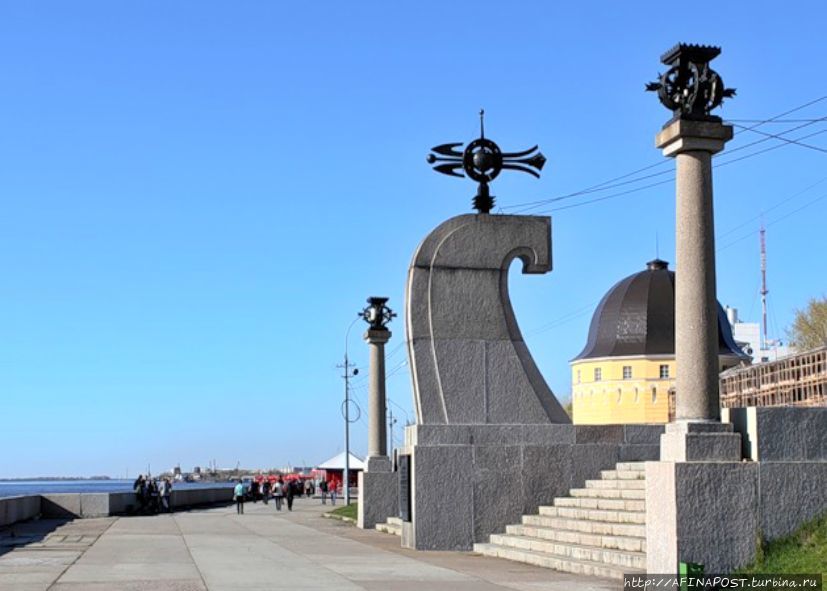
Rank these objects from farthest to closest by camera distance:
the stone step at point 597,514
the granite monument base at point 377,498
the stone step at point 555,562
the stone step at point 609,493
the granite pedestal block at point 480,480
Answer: the granite monument base at point 377,498
the granite pedestal block at point 480,480
the stone step at point 609,493
the stone step at point 597,514
the stone step at point 555,562

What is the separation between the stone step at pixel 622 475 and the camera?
1878cm

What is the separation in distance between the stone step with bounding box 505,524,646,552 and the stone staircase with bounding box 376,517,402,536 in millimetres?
7076

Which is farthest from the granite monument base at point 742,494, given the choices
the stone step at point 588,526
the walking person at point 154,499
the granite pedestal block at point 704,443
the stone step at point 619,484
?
the walking person at point 154,499

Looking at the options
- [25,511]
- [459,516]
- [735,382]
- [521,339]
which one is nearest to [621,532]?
[459,516]

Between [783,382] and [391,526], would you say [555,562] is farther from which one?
[783,382]

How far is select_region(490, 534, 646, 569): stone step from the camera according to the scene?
14826 mm

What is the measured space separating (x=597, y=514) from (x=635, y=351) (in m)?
61.3

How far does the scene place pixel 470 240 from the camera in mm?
21797

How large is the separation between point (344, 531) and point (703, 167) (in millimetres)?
17015

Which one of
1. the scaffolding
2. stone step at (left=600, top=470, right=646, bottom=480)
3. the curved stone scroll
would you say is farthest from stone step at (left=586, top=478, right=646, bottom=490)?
the scaffolding

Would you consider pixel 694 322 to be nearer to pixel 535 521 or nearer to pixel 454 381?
pixel 535 521

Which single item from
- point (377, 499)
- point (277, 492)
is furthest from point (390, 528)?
point (277, 492)

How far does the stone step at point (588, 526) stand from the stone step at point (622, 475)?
124 cm

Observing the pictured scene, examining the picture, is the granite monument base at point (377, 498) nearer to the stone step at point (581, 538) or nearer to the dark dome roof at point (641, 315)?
the stone step at point (581, 538)
